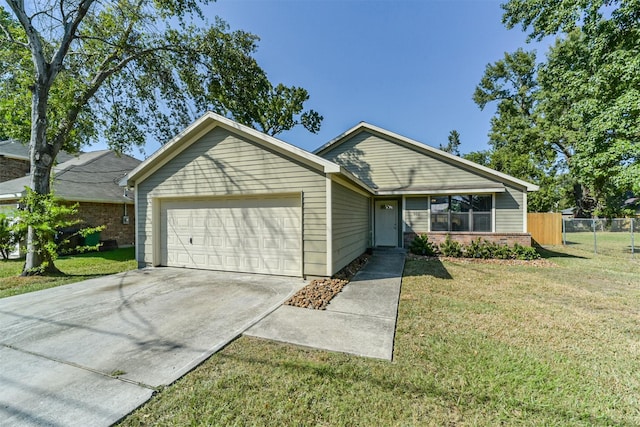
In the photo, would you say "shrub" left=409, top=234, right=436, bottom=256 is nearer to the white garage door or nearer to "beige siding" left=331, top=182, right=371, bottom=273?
"beige siding" left=331, top=182, right=371, bottom=273

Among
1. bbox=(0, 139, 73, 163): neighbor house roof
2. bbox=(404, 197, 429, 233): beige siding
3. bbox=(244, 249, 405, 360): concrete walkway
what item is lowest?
bbox=(244, 249, 405, 360): concrete walkway

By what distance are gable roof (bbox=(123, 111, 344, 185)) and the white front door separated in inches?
262

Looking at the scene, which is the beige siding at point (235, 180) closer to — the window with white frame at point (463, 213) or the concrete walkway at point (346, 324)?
the concrete walkway at point (346, 324)

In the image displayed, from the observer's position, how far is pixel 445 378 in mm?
2600

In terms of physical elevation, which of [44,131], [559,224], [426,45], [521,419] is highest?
[426,45]

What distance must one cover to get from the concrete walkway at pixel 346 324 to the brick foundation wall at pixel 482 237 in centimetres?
566

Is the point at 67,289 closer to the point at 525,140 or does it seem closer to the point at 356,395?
the point at 356,395

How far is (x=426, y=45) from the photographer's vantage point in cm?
1134

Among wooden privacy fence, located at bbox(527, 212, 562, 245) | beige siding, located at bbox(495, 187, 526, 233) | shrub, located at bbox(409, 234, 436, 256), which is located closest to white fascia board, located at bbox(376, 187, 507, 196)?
beige siding, located at bbox(495, 187, 526, 233)

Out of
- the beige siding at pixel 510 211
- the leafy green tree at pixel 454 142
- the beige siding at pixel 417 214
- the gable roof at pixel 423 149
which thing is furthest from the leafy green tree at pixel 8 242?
the leafy green tree at pixel 454 142

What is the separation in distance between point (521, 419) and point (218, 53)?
12.2 metres

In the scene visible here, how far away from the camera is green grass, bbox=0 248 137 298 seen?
19.4 feet

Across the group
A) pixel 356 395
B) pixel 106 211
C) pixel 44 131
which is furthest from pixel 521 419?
pixel 106 211

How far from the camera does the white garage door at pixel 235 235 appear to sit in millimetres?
6469
